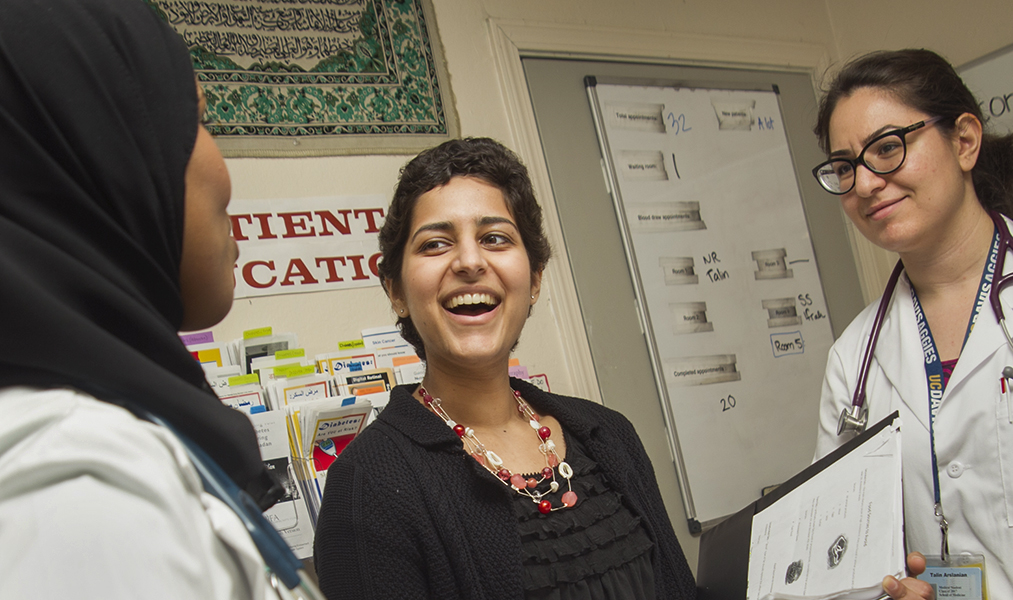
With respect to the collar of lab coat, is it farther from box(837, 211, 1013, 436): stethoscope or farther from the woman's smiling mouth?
the woman's smiling mouth

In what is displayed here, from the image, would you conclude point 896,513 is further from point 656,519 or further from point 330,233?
point 330,233

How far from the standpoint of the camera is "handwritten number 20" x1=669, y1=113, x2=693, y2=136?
2906 millimetres

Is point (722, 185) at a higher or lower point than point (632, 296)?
higher

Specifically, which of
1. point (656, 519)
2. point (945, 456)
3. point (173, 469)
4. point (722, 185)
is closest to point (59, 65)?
point (173, 469)

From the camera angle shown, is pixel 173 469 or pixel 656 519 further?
pixel 656 519

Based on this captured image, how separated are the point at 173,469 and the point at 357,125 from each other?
6.35 feet

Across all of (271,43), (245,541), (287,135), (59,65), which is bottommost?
(245,541)

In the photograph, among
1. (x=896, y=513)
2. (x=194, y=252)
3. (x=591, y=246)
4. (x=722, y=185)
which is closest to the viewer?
(x=194, y=252)

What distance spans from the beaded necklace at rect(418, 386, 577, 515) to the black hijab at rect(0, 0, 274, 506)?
591mm

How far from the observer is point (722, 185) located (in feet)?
9.78

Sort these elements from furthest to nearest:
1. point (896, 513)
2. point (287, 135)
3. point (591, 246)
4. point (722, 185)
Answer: point (722, 185) < point (591, 246) < point (287, 135) < point (896, 513)

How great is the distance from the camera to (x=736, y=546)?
1.31m

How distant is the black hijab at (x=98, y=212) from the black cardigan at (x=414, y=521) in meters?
0.40

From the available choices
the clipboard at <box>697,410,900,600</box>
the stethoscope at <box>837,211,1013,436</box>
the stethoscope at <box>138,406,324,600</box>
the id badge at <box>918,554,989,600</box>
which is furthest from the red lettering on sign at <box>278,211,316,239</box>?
the id badge at <box>918,554,989,600</box>
